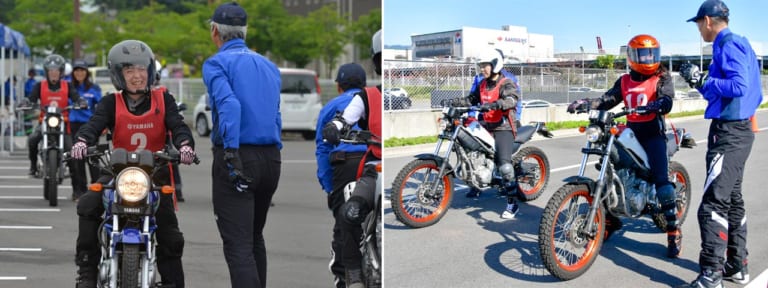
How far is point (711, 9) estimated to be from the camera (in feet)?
7.72

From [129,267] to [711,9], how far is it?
8.91ft

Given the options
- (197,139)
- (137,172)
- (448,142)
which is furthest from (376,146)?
(197,139)

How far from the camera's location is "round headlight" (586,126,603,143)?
2.50 metres

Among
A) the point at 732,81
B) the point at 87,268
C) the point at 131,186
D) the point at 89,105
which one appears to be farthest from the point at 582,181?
the point at 89,105

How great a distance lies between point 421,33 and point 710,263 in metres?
1.11

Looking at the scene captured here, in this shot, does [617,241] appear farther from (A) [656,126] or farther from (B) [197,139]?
(B) [197,139]

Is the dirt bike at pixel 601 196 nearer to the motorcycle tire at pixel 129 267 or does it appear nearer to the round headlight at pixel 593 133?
the round headlight at pixel 593 133

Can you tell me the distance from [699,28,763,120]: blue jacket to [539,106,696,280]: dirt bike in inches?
5.4

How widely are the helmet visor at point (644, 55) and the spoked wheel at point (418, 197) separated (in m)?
0.51

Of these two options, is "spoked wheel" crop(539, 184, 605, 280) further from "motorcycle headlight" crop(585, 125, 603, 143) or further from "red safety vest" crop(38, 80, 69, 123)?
"red safety vest" crop(38, 80, 69, 123)

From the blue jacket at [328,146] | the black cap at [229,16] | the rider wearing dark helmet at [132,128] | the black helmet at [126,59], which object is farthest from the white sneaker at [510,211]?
the black helmet at [126,59]

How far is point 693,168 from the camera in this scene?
2.87 m

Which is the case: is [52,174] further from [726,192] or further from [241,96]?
[726,192]

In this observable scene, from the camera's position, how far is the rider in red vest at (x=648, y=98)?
7.67ft
